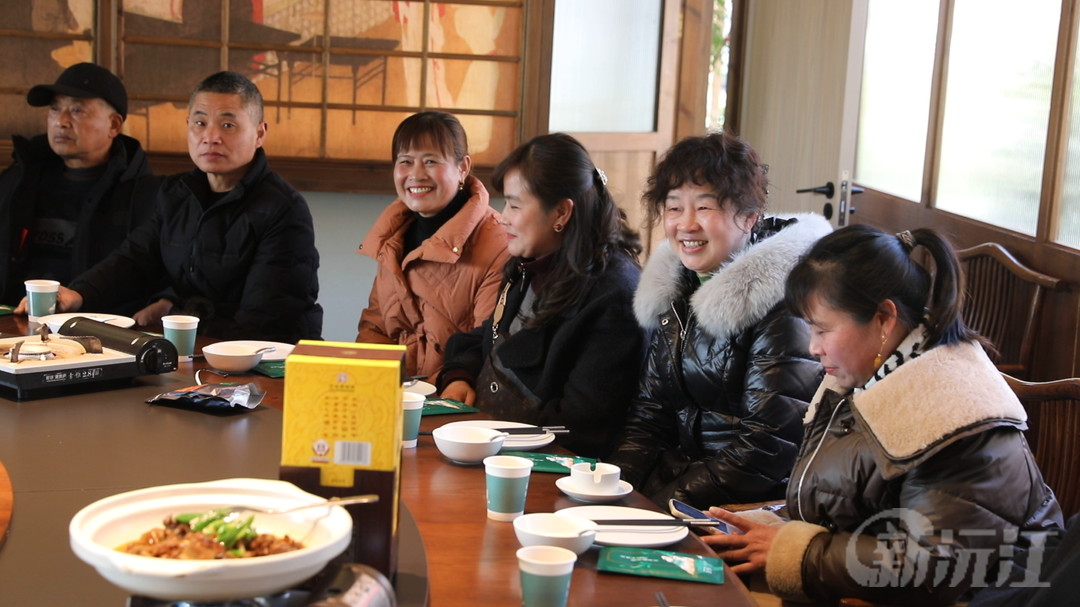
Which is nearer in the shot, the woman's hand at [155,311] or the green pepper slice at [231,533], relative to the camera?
the green pepper slice at [231,533]

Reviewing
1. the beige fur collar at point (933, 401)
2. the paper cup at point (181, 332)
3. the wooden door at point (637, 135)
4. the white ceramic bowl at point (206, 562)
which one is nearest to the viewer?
the white ceramic bowl at point (206, 562)

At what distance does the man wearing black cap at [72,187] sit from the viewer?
11.1 feet

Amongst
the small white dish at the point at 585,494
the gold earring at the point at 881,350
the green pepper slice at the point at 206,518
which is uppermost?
the gold earring at the point at 881,350

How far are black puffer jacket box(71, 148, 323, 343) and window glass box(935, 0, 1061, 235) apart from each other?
2271 millimetres

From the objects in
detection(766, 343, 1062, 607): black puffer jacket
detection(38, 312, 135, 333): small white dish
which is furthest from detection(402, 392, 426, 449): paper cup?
detection(38, 312, 135, 333): small white dish

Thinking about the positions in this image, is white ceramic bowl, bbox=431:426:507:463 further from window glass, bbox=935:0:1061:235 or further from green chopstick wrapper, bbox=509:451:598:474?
window glass, bbox=935:0:1061:235

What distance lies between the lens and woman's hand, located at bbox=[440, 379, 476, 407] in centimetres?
240

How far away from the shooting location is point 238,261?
2957 mm

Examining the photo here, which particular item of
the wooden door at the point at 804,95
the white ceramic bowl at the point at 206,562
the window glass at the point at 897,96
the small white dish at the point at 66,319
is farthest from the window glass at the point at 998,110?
the white ceramic bowl at the point at 206,562

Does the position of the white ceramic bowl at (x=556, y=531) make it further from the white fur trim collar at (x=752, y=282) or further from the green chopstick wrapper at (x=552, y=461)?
the white fur trim collar at (x=752, y=282)

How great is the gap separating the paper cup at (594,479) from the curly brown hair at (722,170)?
0.82 metres

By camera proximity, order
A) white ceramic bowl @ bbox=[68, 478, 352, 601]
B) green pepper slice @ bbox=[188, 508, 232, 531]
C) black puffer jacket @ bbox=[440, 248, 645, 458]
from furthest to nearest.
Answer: black puffer jacket @ bbox=[440, 248, 645, 458] < green pepper slice @ bbox=[188, 508, 232, 531] < white ceramic bowl @ bbox=[68, 478, 352, 601]

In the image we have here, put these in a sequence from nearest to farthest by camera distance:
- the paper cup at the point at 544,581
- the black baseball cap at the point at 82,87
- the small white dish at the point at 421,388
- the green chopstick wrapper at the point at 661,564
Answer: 1. the paper cup at the point at 544,581
2. the green chopstick wrapper at the point at 661,564
3. the small white dish at the point at 421,388
4. the black baseball cap at the point at 82,87

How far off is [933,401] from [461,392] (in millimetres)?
1270
